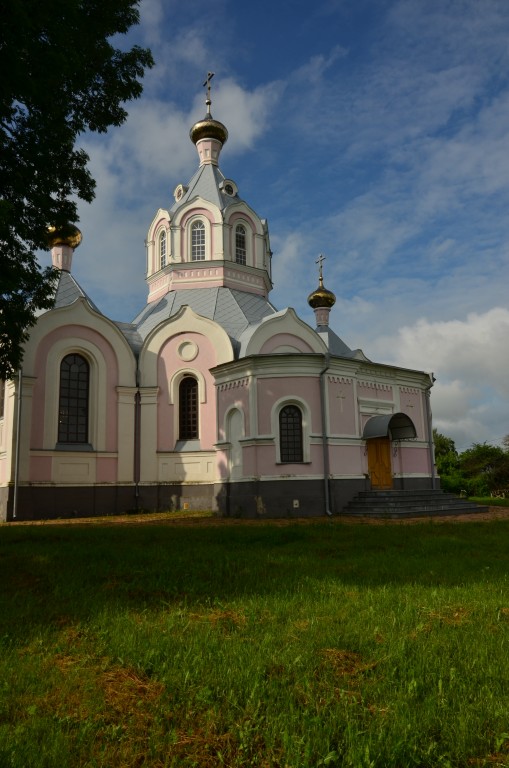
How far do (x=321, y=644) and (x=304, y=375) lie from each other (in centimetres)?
1433

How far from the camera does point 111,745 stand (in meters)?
3.09

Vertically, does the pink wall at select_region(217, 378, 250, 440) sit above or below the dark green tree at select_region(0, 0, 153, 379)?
below

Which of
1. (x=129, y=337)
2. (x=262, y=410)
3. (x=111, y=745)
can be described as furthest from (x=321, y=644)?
(x=129, y=337)

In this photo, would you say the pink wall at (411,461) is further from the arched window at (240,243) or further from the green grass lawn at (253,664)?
the green grass lawn at (253,664)

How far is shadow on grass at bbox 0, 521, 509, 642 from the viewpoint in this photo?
608 centimetres

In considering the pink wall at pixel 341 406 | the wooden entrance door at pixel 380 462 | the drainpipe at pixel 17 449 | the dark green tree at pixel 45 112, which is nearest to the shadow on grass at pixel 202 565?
the dark green tree at pixel 45 112

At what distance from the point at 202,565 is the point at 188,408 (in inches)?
525

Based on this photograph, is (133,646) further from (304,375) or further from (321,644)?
(304,375)

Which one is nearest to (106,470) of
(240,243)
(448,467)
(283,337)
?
(283,337)

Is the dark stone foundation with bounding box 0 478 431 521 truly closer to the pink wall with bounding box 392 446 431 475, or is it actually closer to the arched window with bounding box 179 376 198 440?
the arched window with bounding box 179 376 198 440

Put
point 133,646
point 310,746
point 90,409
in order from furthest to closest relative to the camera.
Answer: point 90,409, point 133,646, point 310,746

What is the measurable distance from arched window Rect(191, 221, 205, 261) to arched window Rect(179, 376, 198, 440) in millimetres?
6263

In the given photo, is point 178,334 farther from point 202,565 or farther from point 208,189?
point 202,565

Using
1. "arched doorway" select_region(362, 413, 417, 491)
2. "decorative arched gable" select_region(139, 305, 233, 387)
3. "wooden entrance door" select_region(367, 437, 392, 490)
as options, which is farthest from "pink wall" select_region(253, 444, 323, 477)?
"decorative arched gable" select_region(139, 305, 233, 387)
